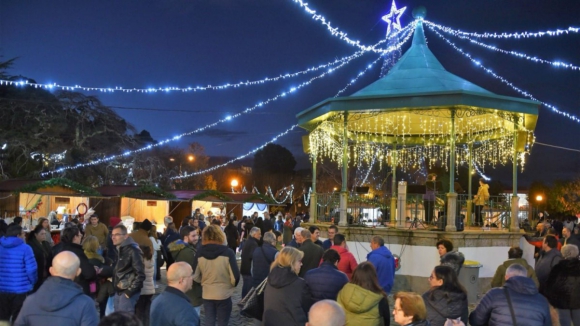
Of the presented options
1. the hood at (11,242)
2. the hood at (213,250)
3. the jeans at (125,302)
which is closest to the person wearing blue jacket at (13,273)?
the hood at (11,242)

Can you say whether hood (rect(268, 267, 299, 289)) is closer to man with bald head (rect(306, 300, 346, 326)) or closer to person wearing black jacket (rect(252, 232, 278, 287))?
man with bald head (rect(306, 300, 346, 326))

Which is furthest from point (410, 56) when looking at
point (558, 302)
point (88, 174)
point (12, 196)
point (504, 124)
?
point (88, 174)

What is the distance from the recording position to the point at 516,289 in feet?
16.5

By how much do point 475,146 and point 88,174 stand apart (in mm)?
23096

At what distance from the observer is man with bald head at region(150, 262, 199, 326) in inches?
173

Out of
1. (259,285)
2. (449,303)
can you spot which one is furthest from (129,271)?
(449,303)

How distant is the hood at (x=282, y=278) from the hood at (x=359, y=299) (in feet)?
1.97

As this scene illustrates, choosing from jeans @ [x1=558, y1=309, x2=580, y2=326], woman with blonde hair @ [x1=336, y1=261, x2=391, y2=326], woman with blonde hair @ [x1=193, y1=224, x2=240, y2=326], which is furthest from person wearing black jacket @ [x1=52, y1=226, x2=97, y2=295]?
jeans @ [x1=558, y1=309, x2=580, y2=326]

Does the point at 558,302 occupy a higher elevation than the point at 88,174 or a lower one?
lower

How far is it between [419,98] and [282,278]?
8.56 metres

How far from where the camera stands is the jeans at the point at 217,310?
711 centimetres

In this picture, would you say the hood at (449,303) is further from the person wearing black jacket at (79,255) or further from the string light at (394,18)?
the string light at (394,18)

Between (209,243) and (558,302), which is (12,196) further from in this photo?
(558,302)

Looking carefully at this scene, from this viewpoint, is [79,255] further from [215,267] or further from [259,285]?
[259,285]
